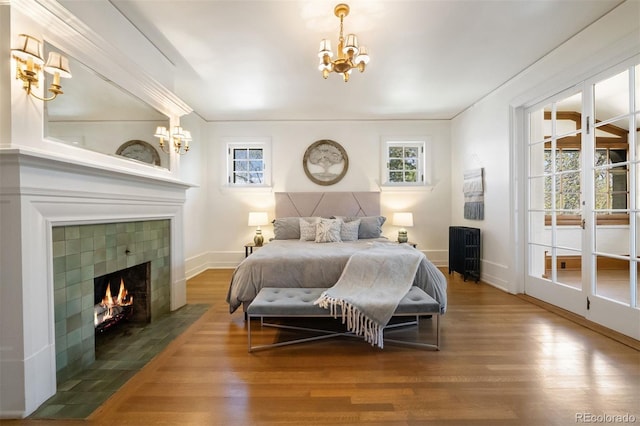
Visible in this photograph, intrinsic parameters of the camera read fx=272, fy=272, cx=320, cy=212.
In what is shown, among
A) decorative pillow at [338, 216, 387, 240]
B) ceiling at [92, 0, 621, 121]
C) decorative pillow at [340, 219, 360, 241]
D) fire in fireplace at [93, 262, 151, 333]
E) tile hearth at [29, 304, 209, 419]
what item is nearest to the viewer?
tile hearth at [29, 304, 209, 419]

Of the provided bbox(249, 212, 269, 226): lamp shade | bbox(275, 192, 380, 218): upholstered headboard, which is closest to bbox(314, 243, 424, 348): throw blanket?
bbox(275, 192, 380, 218): upholstered headboard

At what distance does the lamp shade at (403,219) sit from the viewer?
473 centimetres

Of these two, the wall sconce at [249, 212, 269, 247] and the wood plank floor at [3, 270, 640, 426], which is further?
the wall sconce at [249, 212, 269, 247]

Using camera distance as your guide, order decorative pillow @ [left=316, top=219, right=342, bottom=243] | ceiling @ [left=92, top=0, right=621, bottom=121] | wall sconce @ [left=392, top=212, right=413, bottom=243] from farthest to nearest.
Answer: wall sconce @ [left=392, top=212, right=413, bottom=243]
decorative pillow @ [left=316, top=219, right=342, bottom=243]
ceiling @ [left=92, top=0, right=621, bottom=121]

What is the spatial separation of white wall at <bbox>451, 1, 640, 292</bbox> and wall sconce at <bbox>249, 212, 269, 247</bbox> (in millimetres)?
3439

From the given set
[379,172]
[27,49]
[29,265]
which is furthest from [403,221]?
[27,49]

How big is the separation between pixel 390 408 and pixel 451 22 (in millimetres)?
2969

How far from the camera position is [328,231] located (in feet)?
12.9

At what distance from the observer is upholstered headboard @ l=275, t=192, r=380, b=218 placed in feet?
16.2

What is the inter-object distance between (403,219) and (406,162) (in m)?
1.15

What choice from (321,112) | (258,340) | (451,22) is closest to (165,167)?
(258,340)

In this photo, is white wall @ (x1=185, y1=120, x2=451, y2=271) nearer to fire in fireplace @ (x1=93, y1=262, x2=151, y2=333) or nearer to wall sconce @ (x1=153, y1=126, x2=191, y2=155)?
wall sconce @ (x1=153, y1=126, x2=191, y2=155)

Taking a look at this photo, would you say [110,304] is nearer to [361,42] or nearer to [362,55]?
[362,55]

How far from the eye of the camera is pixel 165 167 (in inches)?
116
